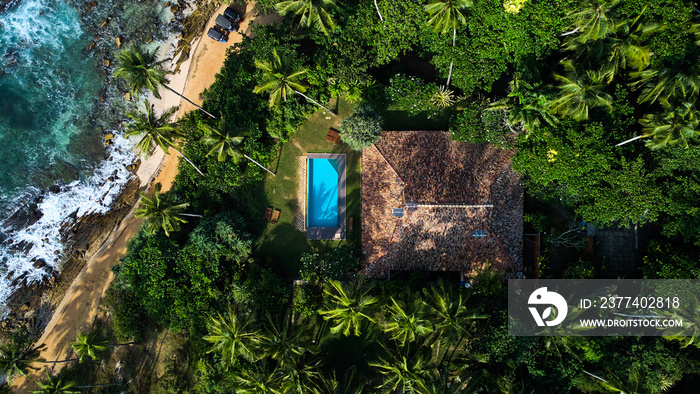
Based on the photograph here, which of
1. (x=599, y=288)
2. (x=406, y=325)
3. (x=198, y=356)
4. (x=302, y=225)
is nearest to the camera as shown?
(x=406, y=325)

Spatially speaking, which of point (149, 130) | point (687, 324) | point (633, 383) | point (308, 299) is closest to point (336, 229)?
point (308, 299)

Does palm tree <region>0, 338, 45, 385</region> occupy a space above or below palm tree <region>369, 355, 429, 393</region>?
below

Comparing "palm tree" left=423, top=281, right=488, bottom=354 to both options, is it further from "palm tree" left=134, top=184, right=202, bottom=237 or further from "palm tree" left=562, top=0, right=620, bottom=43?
"palm tree" left=134, top=184, right=202, bottom=237

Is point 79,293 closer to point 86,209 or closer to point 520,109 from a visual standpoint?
point 86,209

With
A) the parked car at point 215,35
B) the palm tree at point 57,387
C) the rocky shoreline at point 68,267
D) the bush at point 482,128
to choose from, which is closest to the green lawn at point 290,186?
the bush at point 482,128

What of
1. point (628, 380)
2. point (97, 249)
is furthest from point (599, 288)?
point (97, 249)

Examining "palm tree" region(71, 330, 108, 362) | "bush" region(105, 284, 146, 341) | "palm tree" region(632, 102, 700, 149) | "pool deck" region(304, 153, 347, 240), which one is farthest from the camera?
"pool deck" region(304, 153, 347, 240)

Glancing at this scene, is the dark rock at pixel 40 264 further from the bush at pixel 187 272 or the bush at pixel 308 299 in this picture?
the bush at pixel 308 299

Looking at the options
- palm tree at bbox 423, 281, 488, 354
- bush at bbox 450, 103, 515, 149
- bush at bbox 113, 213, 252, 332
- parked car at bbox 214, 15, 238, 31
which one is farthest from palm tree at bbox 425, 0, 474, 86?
bush at bbox 113, 213, 252, 332
